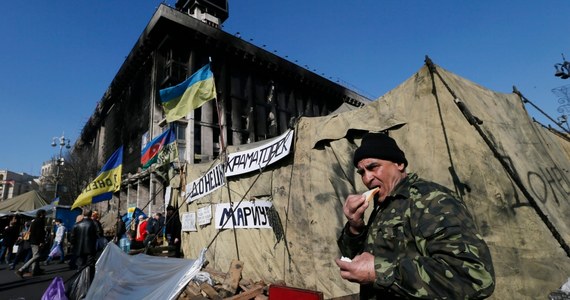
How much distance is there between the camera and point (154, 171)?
23.0 metres

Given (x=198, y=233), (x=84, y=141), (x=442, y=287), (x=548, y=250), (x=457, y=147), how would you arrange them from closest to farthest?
(x=442, y=287), (x=548, y=250), (x=457, y=147), (x=198, y=233), (x=84, y=141)

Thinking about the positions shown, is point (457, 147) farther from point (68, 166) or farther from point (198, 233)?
point (68, 166)

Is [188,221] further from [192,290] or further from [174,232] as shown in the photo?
[192,290]

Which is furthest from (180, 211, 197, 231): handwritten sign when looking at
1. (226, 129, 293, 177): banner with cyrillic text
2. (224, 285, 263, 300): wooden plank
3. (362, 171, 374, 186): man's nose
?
(362, 171, 374, 186): man's nose

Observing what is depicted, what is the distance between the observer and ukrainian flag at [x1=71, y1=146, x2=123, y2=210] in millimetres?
9820

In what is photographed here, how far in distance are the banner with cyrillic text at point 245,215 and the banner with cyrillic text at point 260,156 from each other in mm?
784

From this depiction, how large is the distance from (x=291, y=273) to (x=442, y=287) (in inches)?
183

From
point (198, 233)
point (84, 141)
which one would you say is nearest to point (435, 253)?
point (198, 233)

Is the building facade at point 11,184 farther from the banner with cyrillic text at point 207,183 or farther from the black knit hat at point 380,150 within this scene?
the black knit hat at point 380,150

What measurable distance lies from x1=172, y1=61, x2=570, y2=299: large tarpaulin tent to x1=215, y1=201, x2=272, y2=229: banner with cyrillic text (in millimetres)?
162

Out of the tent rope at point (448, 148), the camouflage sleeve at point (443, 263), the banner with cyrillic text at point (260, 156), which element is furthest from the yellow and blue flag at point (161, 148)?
the camouflage sleeve at point (443, 263)

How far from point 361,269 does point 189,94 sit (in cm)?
877

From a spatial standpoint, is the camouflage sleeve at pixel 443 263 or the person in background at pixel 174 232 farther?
the person in background at pixel 174 232

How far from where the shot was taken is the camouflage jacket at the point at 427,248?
50.6 inches
